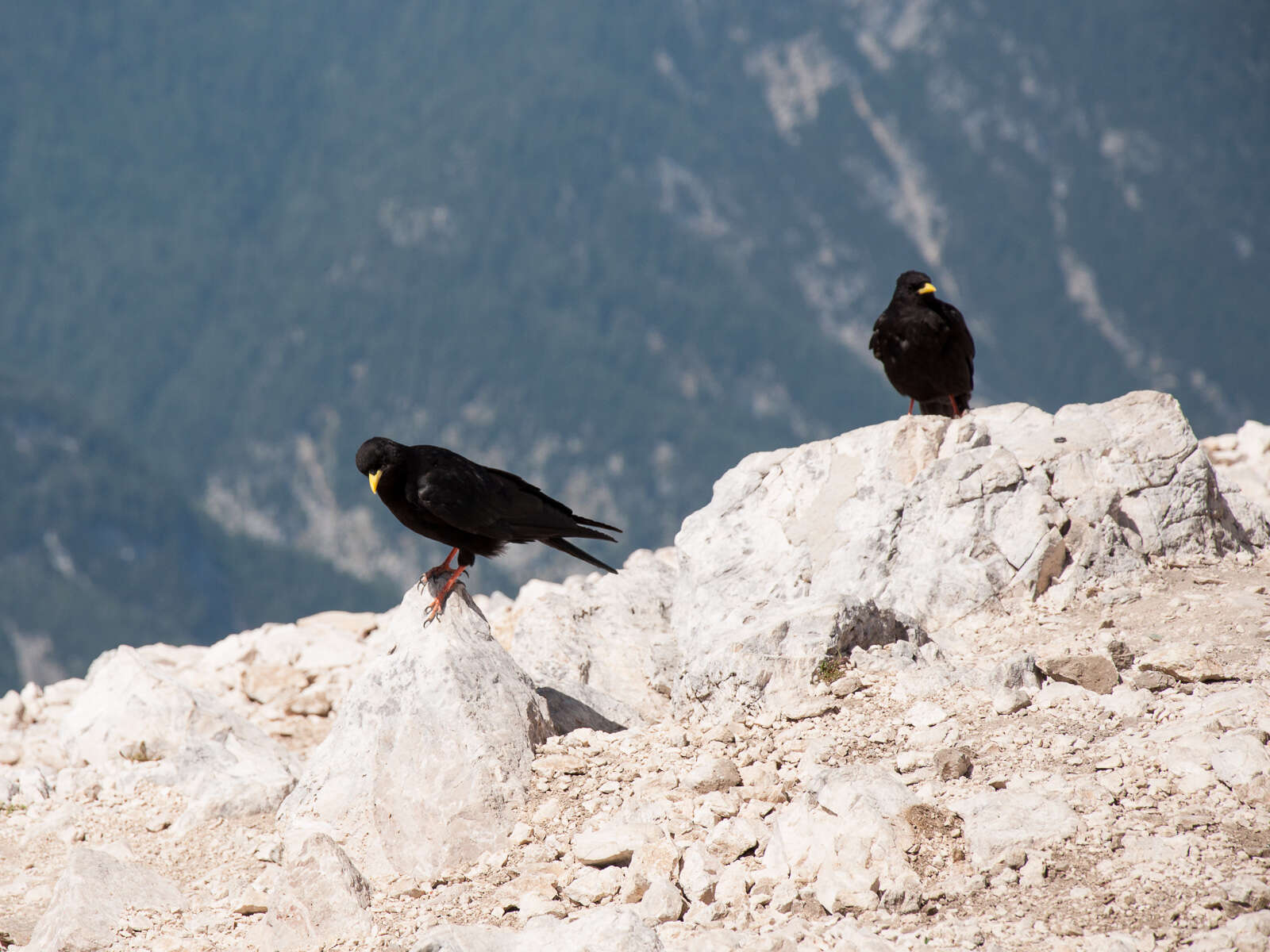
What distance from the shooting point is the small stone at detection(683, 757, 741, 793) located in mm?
4852

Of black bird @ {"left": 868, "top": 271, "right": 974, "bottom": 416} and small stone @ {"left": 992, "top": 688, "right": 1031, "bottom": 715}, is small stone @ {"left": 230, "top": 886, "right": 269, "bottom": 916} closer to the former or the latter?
small stone @ {"left": 992, "top": 688, "right": 1031, "bottom": 715}

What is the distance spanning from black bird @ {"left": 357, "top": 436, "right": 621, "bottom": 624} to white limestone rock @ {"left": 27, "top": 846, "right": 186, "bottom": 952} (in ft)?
6.35

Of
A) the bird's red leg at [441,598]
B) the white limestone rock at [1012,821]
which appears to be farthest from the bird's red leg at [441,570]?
the white limestone rock at [1012,821]

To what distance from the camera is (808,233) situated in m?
35.1

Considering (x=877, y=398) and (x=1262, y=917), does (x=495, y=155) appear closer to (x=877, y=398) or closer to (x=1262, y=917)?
(x=877, y=398)

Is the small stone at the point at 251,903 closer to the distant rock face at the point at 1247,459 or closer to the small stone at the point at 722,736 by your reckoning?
the small stone at the point at 722,736

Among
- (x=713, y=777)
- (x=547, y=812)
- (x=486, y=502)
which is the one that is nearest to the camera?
(x=713, y=777)

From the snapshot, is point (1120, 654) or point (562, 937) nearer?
point (562, 937)

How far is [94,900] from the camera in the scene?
4949 mm

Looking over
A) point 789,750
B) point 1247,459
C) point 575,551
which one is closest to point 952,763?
point 789,750

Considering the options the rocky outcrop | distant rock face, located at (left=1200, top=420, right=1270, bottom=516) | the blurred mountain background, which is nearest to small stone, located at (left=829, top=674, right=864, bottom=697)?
the rocky outcrop

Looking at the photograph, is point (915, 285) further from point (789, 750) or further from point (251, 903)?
point (251, 903)

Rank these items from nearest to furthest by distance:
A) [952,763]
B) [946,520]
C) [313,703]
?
[952,763] → [946,520] → [313,703]

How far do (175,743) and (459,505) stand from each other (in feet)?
10.9
